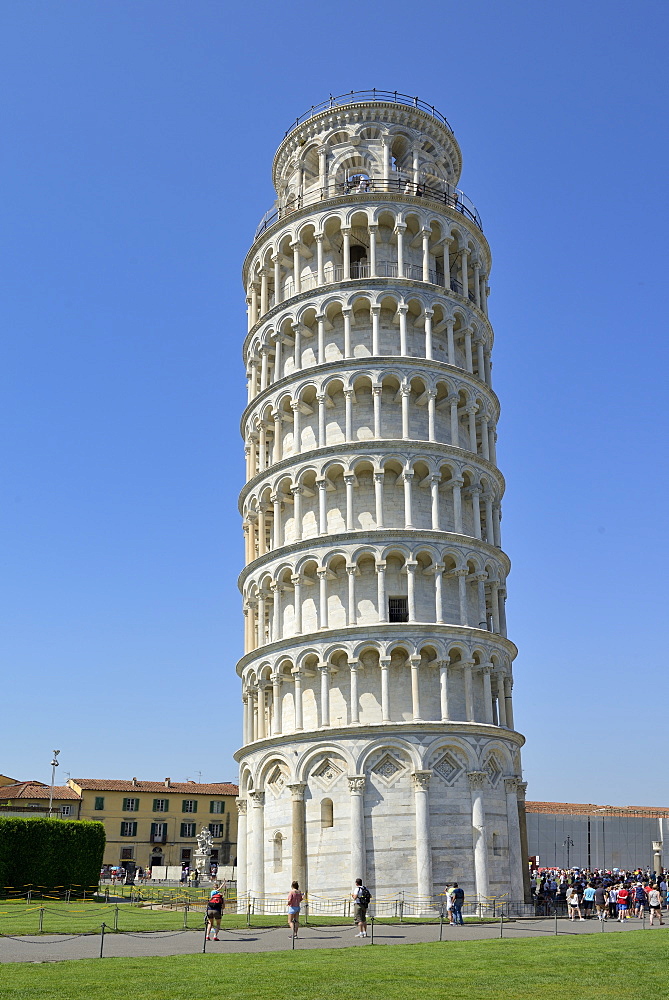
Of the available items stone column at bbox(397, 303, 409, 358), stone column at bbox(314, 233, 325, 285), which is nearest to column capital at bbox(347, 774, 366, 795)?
stone column at bbox(397, 303, 409, 358)

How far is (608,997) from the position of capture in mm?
16938

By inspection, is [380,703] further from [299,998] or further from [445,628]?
[299,998]

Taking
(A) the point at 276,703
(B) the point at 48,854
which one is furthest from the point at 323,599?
(B) the point at 48,854

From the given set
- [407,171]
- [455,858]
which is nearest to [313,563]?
[455,858]

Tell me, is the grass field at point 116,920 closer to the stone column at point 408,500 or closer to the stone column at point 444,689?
the stone column at point 444,689

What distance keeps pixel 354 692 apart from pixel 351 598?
395 cm

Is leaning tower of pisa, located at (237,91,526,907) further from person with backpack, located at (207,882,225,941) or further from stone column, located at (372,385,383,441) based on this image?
person with backpack, located at (207,882,225,941)

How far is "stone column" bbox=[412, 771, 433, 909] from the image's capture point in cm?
3762

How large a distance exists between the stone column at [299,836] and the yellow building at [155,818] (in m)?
59.8

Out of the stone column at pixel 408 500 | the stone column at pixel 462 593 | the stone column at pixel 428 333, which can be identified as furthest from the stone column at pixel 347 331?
the stone column at pixel 462 593

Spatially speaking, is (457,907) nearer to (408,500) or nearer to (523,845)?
(523,845)

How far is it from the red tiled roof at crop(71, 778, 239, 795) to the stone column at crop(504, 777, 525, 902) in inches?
2394

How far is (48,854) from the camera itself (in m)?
50.7

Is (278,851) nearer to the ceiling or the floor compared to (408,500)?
nearer to the floor
